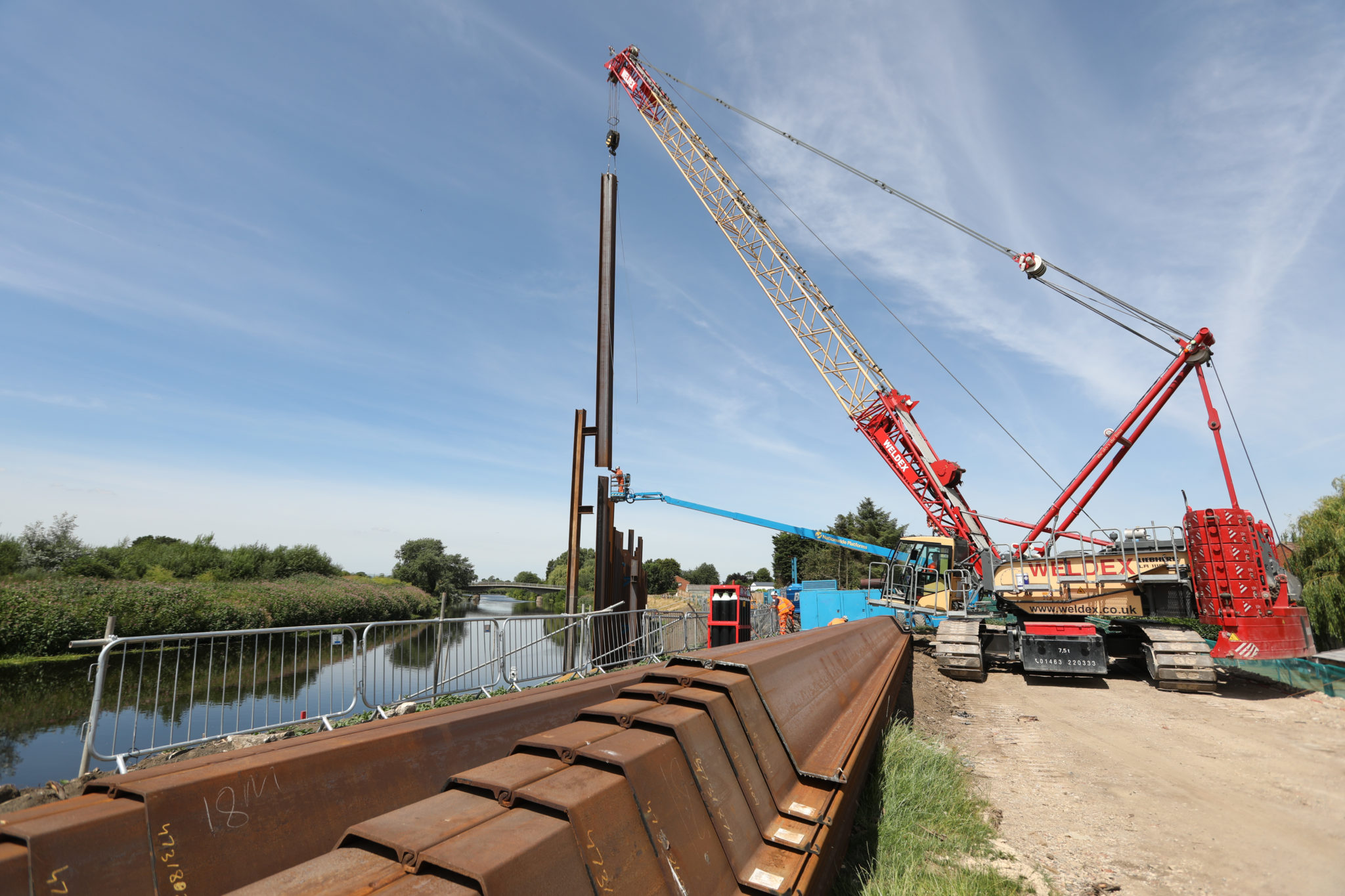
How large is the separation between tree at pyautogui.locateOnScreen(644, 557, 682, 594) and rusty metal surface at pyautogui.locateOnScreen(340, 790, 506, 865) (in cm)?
8986

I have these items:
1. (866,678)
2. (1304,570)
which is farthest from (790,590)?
(866,678)

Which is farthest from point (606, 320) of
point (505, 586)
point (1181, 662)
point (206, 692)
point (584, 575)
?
point (584, 575)

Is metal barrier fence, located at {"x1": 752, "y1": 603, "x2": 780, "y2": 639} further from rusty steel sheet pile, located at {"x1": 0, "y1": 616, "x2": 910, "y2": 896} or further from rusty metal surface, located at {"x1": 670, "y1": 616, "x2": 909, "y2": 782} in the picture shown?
rusty steel sheet pile, located at {"x1": 0, "y1": 616, "x2": 910, "y2": 896}

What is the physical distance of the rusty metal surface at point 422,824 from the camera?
184 cm

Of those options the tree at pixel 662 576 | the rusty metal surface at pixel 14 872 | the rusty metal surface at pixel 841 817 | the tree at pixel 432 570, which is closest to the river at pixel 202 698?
the rusty metal surface at pixel 14 872

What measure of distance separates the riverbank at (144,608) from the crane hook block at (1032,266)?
22.8 meters

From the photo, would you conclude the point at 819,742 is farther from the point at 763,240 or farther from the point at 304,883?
the point at 763,240

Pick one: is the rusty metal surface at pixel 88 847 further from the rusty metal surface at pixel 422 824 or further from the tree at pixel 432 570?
the tree at pixel 432 570

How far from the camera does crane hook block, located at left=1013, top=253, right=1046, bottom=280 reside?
709 inches

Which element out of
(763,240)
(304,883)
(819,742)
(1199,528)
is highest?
(763,240)

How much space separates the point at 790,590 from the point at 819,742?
22.9m

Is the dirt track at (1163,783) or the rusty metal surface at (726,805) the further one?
the dirt track at (1163,783)

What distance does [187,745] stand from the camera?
18.5ft

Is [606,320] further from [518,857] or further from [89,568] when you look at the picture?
[89,568]
